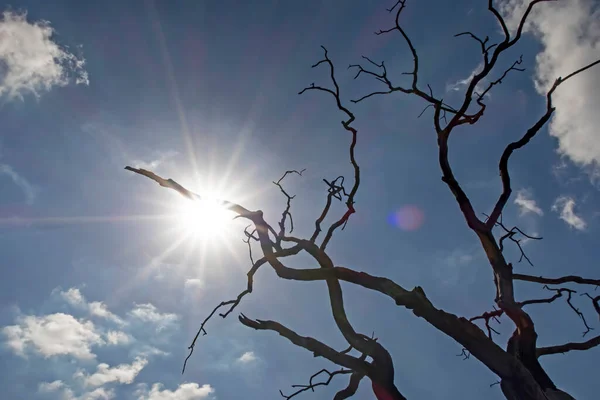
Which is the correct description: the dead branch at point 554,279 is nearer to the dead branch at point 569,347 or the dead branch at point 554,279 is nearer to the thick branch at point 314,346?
the dead branch at point 569,347

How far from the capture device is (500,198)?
5844 mm

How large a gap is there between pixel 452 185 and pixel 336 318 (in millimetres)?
2581

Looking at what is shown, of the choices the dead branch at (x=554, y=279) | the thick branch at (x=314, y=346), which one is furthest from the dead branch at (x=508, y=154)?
the thick branch at (x=314, y=346)

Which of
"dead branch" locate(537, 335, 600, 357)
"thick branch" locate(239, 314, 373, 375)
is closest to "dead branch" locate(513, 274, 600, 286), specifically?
"dead branch" locate(537, 335, 600, 357)

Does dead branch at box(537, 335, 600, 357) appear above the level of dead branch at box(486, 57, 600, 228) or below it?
below

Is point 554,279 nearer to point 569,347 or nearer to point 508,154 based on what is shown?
point 569,347

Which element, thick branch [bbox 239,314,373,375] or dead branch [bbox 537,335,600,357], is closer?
thick branch [bbox 239,314,373,375]

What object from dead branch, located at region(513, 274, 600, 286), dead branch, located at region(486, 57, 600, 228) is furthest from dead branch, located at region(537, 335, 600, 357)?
dead branch, located at region(486, 57, 600, 228)

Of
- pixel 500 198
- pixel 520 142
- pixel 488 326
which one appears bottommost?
pixel 488 326

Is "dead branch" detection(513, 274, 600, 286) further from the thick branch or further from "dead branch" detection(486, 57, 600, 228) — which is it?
the thick branch

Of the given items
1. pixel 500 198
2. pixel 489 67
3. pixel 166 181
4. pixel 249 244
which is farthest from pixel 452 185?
pixel 166 181

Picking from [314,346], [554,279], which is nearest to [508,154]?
[554,279]

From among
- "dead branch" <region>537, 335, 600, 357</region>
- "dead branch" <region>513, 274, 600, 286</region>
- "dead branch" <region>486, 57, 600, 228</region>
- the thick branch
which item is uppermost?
"dead branch" <region>486, 57, 600, 228</region>

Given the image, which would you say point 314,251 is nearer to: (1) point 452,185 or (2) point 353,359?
(2) point 353,359
